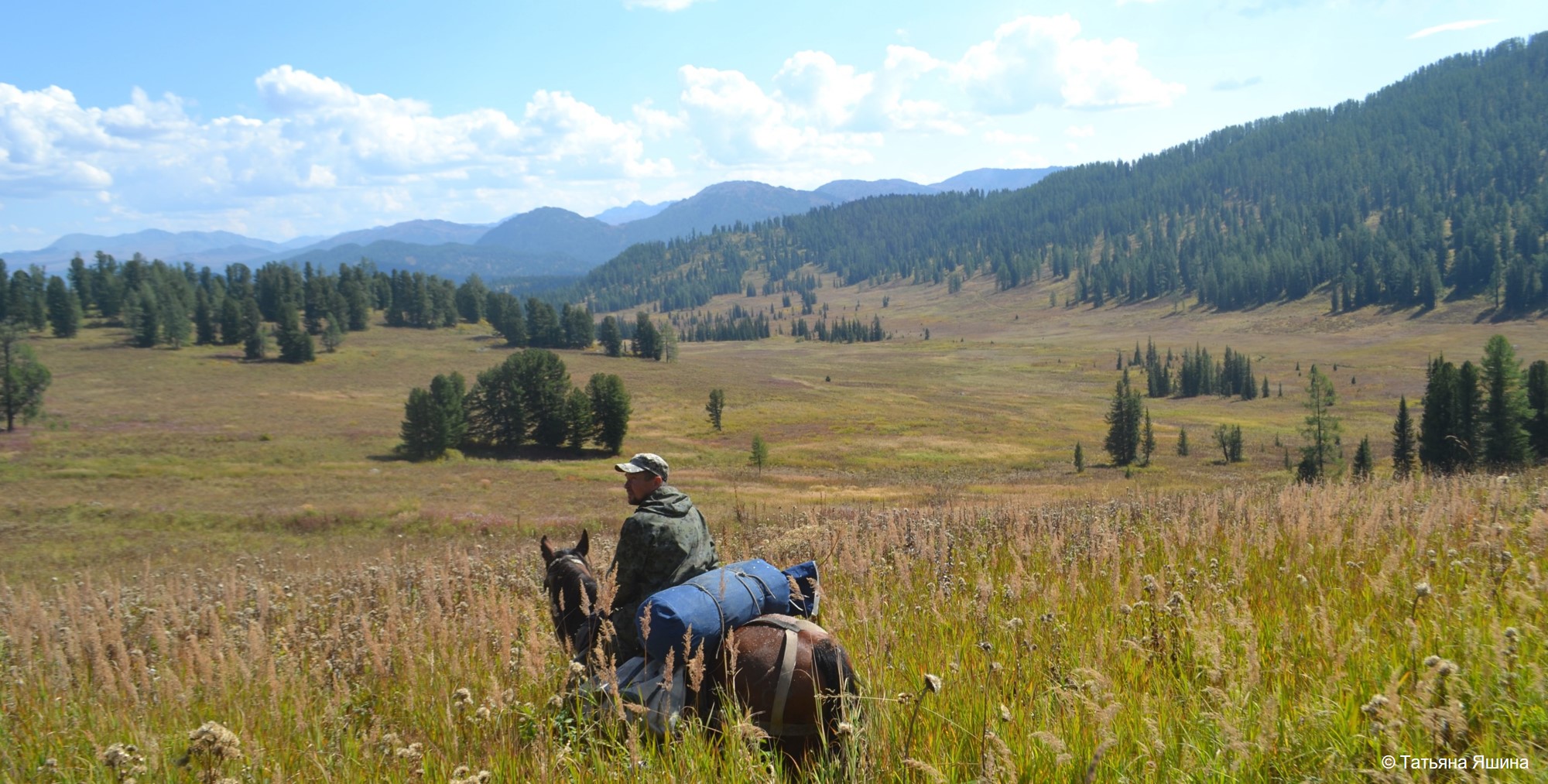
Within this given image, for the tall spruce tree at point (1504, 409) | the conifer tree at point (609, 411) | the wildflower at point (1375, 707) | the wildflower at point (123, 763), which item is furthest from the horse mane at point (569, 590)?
the conifer tree at point (609, 411)

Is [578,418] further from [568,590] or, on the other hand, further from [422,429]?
[568,590]

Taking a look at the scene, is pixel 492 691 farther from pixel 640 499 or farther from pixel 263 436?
pixel 263 436

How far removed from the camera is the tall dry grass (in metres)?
3.01

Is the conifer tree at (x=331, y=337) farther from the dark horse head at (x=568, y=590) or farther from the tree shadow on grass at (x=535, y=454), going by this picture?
the dark horse head at (x=568, y=590)

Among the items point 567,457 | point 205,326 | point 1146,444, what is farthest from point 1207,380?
point 205,326

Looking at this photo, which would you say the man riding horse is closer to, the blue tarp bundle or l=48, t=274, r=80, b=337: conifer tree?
the blue tarp bundle

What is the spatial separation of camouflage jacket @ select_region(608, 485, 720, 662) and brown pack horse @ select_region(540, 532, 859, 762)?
2.93ft

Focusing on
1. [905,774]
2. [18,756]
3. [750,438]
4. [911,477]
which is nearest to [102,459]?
[750,438]

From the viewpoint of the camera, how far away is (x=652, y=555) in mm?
4980

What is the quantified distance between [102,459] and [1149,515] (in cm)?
6648

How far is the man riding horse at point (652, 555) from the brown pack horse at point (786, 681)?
86 centimetres

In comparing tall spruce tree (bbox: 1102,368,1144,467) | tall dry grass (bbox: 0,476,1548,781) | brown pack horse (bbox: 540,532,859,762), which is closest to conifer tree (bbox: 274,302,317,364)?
tall spruce tree (bbox: 1102,368,1144,467)

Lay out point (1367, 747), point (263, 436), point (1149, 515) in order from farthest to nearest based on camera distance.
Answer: point (263, 436) → point (1149, 515) → point (1367, 747)

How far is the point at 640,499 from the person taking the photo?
538cm
